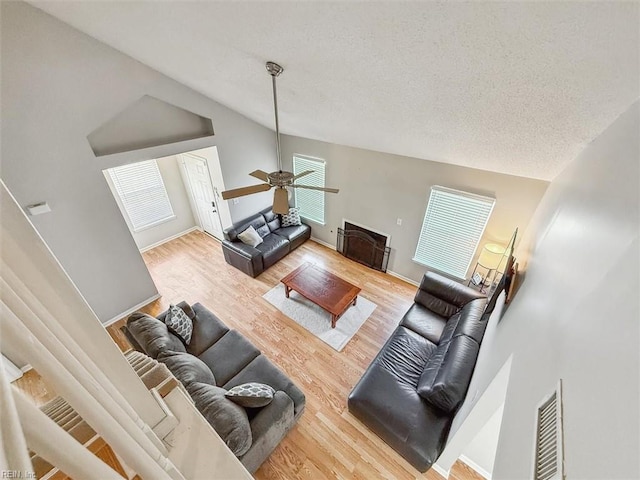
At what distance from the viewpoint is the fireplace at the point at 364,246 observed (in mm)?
5168

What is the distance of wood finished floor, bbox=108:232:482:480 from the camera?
2729mm

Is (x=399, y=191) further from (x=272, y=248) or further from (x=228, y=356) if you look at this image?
(x=228, y=356)

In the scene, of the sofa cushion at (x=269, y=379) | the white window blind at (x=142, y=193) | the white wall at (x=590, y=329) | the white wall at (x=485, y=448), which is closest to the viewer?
the white wall at (x=590, y=329)

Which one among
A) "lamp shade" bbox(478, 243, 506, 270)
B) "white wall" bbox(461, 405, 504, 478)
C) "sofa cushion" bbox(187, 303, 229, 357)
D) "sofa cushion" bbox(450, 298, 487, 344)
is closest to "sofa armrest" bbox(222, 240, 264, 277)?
"sofa cushion" bbox(187, 303, 229, 357)

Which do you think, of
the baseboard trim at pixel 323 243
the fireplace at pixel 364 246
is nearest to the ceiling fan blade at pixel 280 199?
the fireplace at pixel 364 246

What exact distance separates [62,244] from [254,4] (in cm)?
357

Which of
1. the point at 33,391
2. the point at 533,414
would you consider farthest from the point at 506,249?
the point at 33,391

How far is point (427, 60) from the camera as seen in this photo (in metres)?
1.59

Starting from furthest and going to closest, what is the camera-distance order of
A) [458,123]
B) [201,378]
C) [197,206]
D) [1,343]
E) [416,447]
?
[197,206] → [201,378] → [416,447] → [458,123] → [1,343]

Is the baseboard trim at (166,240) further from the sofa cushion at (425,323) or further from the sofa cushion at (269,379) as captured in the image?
the sofa cushion at (425,323)

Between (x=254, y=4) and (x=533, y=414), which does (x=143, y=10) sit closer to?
(x=254, y=4)

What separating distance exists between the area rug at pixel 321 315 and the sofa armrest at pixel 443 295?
2.99ft

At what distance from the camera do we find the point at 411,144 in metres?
3.36

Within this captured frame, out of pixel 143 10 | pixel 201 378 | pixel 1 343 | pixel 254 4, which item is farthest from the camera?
pixel 201 378
